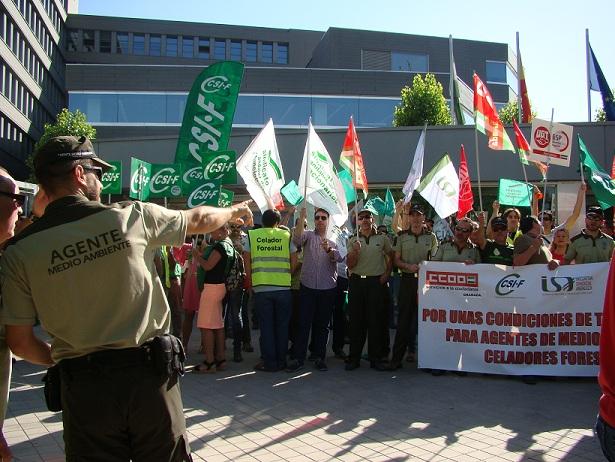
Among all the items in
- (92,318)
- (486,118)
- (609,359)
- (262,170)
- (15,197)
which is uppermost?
(486,118)

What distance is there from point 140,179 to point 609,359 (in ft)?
31.2

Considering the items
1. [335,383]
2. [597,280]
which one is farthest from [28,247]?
[597,280]

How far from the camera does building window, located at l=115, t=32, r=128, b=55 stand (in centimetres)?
5609

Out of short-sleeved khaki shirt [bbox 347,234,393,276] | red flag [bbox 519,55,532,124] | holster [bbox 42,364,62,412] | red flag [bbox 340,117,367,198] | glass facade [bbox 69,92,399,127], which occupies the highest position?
glass facade [bbox 69,92,399,127]

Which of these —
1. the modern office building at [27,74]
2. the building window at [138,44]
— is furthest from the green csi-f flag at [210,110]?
the building window at [138,44]

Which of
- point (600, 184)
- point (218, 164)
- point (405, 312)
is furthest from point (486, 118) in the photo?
point (218, 164)

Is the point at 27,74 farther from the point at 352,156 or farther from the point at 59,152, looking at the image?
the point at 59,152

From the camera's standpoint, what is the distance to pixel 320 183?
8.27 metres

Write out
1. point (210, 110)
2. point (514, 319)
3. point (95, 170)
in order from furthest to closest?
point (210, 110)
point (514, 319)
point (95, 170)

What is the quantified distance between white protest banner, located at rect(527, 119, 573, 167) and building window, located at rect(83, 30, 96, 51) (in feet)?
173

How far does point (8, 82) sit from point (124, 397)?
39719 mm

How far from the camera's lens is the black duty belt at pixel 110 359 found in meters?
2.29

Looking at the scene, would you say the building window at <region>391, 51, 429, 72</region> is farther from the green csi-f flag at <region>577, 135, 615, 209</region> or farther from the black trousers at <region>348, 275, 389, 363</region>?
the black trousers at <region>348, 275, 389, 363</region>

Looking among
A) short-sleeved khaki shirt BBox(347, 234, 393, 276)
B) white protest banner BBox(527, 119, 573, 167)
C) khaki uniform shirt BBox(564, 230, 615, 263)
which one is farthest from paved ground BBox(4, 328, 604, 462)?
white protest banner BBox(527, 119, 573, 167)
